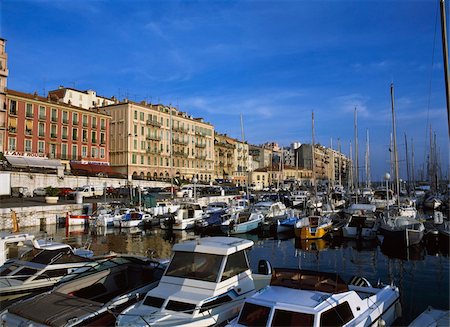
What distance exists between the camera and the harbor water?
15.4 meters

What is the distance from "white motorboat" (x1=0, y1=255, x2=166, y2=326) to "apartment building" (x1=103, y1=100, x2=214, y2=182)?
51.4m

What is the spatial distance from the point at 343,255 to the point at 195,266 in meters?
15.4

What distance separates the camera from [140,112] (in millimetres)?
74438

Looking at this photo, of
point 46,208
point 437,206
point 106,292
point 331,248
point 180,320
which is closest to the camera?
point 180,320

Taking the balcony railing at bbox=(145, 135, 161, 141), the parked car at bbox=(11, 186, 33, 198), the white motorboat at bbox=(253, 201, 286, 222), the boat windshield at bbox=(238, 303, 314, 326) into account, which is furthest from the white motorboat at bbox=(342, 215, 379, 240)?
the balcony railing at bbox=(145, 135, 161, 141)

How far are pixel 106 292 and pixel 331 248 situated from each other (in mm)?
17515

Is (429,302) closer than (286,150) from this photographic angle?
Yes

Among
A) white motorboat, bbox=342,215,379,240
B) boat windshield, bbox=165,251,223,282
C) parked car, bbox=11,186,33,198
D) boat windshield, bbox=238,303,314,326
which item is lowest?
white motorboat, bbox=342,215,379,240

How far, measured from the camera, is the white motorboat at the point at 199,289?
28.1ft

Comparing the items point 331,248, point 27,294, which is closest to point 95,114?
point 331,248

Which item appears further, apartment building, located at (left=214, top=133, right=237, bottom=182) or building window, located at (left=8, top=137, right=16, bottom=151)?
apartment building, located at (left=214, top=133, right=237, bottom=182)

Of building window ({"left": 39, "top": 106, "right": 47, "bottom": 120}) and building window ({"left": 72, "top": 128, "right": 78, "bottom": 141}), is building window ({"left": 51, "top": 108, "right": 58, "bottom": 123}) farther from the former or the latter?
building window ({"left": 72, "top": 128, "right": 78, "bottom": 141})

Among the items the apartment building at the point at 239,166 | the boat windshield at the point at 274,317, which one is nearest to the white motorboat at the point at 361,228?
the boat windshield at the point at 274,317

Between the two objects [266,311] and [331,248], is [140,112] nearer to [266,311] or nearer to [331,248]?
[331,248]
